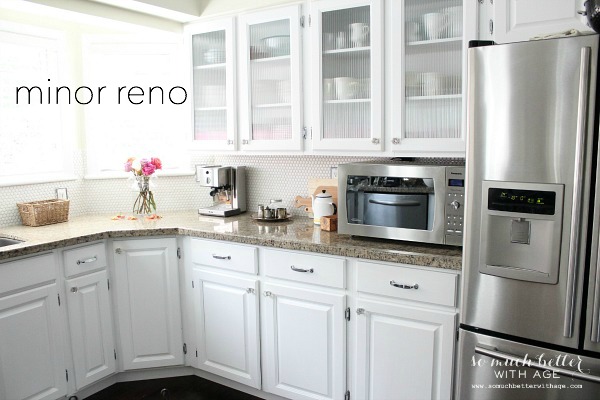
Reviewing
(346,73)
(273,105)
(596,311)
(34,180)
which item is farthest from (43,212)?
(596,311)

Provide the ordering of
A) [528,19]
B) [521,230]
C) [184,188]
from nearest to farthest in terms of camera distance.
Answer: [521,230]
[528,19]
[184,188]

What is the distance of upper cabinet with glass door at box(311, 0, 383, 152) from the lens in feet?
8.53

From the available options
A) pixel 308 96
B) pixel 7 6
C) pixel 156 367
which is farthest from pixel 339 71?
pixel 156 367

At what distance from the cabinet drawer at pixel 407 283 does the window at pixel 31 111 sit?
2131 millimetres

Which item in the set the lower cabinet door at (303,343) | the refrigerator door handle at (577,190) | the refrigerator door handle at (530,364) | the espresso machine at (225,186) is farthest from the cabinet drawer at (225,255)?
the refrigerator door handle at (577,190)

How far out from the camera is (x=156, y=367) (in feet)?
10.1

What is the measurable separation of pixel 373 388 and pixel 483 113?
1338 millimetres

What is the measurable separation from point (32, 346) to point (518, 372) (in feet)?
7.19

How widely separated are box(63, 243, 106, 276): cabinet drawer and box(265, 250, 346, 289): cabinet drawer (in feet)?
3.09

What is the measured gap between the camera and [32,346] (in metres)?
2.55

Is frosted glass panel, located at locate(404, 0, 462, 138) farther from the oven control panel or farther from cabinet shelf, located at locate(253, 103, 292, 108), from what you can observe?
cabinet shelf, located at locate(253, 103, 292, 108)

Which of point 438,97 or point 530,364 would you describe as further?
point 438,97

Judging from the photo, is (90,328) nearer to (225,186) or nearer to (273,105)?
(225,186)

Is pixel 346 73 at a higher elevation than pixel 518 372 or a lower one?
higher
